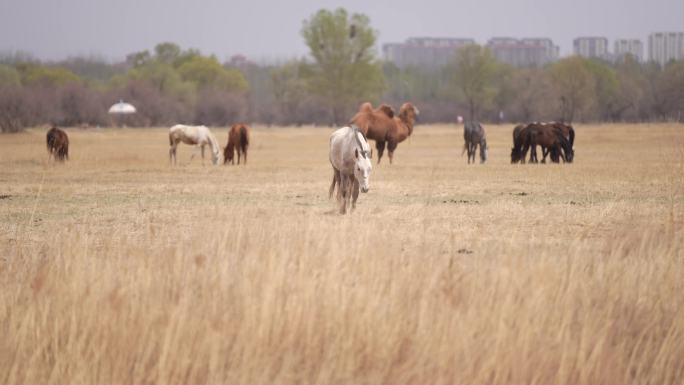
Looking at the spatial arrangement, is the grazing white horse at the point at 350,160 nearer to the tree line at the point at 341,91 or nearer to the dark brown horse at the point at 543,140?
the dark brown horse at the point at 543,140

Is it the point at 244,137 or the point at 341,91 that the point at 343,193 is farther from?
the point at 341,91

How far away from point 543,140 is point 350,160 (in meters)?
19.4

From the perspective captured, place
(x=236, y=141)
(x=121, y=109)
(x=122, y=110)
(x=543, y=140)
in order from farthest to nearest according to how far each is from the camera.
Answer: (x=122, y=110) < (x=121, y=109) < (x=236, y=141) < (x=543, y=140)

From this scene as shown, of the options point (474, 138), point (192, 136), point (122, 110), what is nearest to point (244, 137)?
point (192, 136)

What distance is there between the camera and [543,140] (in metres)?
33.6

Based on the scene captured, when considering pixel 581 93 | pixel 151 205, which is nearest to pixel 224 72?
pixel 581 93

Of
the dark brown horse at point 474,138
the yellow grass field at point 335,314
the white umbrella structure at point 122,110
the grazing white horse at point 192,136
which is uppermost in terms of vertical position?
the white umbrella structure at point 122,110

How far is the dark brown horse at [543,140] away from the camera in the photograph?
33.6m

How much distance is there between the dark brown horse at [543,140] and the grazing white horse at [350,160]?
1852cm

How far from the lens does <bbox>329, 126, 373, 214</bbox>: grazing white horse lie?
48.7 ft

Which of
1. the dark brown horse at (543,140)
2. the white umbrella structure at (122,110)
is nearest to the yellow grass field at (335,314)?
the dark brown horse at (543,140)

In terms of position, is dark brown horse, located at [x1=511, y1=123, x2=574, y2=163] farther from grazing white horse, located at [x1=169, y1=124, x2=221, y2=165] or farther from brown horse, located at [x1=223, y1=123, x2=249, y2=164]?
grazing white horse, located at [x1=169, y1=124, x2=221, y2=165]

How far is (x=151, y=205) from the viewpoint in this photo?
17859 millimetres

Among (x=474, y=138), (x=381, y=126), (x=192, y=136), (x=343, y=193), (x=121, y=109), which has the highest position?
(x=121, y=109)
